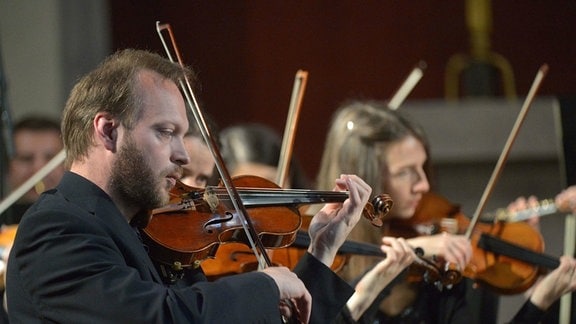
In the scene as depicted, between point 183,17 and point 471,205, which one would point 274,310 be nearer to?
point 471,205

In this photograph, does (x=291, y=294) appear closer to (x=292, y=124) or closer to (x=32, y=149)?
(x=292, y=124)

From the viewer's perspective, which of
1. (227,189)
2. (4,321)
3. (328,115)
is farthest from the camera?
(328,115)

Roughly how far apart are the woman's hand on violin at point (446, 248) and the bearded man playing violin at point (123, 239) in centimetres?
60

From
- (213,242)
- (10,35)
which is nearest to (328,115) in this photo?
(10,35)

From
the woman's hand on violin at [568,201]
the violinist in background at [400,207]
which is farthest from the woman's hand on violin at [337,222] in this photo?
the woman's hand on violin at [568,201]

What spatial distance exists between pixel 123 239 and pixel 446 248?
104 centimetres

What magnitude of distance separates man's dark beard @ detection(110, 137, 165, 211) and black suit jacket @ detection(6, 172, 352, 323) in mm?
33

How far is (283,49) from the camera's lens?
5.54 meters

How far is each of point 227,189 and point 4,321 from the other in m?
0.85

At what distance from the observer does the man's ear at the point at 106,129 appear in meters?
2.01

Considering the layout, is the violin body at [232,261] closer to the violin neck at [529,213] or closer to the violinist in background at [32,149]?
the violin neck at [529,213]

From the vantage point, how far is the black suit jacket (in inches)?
71.7

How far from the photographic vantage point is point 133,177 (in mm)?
1979

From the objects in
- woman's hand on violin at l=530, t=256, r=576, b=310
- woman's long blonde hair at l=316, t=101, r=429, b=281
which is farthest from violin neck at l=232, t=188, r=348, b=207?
woman's hand on violin at l=530, t=256, r=576, b=310
